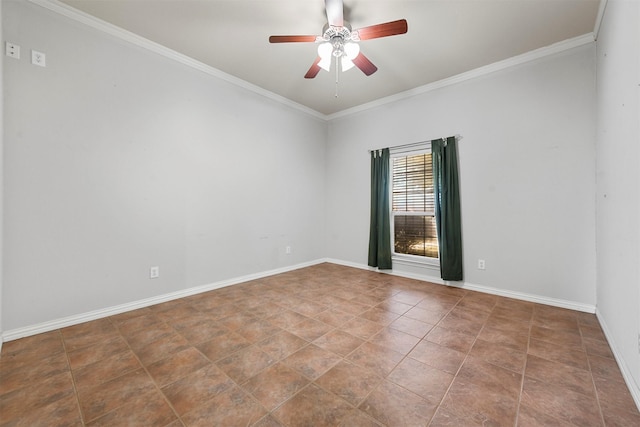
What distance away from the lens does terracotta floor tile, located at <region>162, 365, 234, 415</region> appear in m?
1.46

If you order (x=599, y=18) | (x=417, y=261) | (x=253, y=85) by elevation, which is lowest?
(x=417, y=261)

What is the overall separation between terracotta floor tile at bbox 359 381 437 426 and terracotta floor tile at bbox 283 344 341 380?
0.38 m

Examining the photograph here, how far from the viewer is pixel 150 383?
1.62 meters

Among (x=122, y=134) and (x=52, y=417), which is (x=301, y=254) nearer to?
(x=122, y=134)

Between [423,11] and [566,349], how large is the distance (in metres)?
3.16

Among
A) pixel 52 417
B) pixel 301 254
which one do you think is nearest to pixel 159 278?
pixel 52 417

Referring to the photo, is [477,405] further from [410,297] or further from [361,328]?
[410,297]

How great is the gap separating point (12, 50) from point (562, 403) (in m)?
4.73

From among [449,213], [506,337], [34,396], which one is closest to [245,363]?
[34,396]

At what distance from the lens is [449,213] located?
140 inches

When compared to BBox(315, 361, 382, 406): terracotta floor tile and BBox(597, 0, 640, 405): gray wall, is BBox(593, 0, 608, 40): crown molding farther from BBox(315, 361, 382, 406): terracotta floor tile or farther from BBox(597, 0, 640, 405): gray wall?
BBox(315, 361, 382, 406): terracotta floor tile

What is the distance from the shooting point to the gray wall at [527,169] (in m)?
2.78

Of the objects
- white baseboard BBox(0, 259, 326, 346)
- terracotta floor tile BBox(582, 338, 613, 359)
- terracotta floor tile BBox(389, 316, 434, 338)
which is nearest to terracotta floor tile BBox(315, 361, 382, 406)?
terracotta floor tile BBox(389, 316, 434, 338)

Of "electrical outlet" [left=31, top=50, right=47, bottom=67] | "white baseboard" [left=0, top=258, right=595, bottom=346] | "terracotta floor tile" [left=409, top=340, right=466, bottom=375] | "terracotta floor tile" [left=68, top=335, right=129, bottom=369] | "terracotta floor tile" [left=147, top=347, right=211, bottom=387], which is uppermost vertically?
"electrical outlet" [left=31, top=50, right=47, bottom=67]
